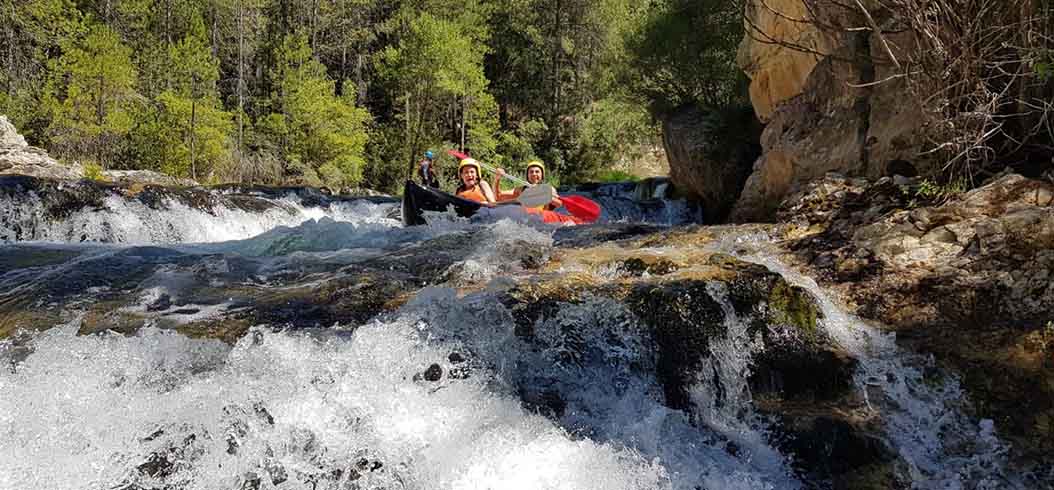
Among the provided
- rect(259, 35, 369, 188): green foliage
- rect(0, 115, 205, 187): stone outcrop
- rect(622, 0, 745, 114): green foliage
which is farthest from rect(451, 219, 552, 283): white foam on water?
rect(259, 35, 369, 188): green foliage

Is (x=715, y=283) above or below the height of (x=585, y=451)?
above

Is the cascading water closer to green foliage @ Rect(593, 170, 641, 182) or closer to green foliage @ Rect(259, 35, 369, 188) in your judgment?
green foliage @ Rect(259, 35, 369, 188)

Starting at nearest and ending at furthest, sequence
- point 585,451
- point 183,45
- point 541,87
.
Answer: point 585,451, point 183,45, point 541,87

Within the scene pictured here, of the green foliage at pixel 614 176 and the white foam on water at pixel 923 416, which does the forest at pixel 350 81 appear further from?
the white foam on water at pixel 923 416

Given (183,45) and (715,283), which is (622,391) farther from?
(183,45)

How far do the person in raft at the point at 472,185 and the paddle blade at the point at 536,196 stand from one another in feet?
3.05

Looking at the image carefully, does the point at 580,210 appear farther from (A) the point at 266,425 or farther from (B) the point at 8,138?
(B) the point at 8,138

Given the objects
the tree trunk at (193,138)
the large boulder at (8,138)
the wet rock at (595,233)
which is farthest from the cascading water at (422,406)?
the tree trunk at (193,138)

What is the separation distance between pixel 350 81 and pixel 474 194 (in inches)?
777

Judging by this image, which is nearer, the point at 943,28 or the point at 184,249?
the point at 943,28

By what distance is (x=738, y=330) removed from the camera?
3.48 m

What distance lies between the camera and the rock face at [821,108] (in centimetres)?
599

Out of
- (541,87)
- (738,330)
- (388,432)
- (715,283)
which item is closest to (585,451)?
(388,432)

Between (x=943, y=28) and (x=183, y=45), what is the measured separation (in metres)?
22.3
